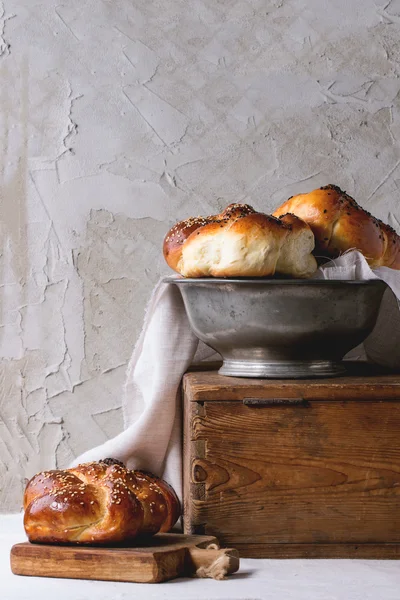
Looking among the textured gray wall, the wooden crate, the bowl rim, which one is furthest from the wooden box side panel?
the textured gray wall

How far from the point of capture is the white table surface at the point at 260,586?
96cm

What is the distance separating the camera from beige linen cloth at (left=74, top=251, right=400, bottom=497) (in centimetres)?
129

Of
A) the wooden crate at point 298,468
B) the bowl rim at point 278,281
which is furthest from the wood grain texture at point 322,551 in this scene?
the bowl rim at point 278,281

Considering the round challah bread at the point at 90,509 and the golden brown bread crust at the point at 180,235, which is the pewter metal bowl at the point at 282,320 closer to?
the golden brown bread crust at the point at 180,235

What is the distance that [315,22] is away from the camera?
163cm

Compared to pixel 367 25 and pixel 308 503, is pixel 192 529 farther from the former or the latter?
pixel 367 25

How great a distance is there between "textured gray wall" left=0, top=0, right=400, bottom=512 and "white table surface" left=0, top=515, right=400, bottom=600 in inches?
22.1

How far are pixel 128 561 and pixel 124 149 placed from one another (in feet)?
2.84

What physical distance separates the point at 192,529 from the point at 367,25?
105 centimetres

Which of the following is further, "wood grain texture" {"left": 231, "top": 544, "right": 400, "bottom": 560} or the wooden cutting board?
"wood grain texture" {"left": 231, "top": 544, "right": 400, "bottom": 560}

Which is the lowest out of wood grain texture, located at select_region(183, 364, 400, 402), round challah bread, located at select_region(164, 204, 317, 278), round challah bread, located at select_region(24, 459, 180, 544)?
round challah bread, located at select_region(24, 459, 180, 544)

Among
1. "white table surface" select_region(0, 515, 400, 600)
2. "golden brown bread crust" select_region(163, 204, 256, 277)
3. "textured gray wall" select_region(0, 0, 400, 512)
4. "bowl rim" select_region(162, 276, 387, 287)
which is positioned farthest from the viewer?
"textured gray wall" select_region(0, 0, 400, 512)

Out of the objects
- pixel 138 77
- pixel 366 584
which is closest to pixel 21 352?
pixel 138 77

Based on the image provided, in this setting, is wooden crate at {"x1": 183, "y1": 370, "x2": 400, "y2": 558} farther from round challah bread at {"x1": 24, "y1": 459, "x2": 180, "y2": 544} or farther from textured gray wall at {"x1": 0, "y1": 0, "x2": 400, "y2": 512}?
textured gray wall at {"x1": 0, "y1": 0, "x2": 400, "y2": 512}
